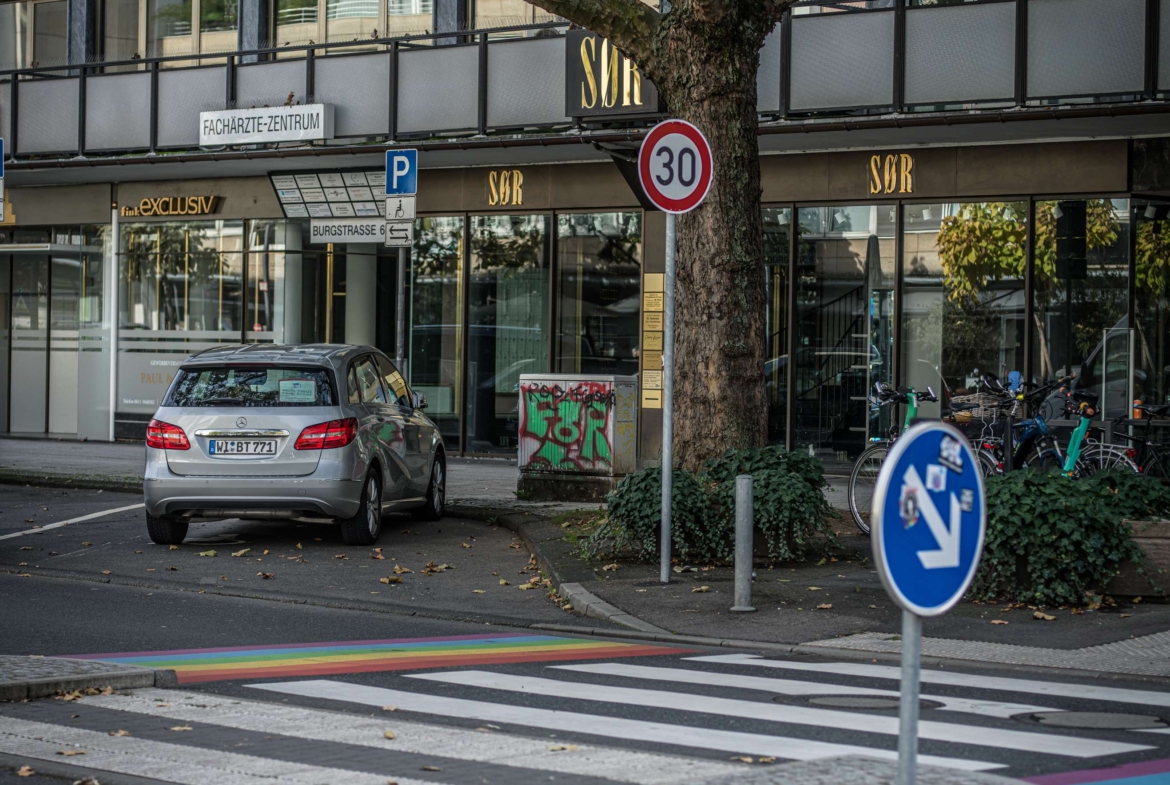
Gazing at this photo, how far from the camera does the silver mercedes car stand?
1234 cm

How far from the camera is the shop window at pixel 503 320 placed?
69.9ft

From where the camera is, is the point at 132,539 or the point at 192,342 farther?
the point at 192,342

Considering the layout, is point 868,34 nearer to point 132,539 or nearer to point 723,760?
point 132,539

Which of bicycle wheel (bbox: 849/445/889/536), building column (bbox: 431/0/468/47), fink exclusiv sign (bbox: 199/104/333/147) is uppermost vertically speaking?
building column (bbox: 431/0/468/47)

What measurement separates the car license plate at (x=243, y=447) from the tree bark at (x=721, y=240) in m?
3.24

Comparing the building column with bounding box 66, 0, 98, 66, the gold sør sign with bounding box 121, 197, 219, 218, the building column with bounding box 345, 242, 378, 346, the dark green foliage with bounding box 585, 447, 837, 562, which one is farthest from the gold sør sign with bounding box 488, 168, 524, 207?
the dark green foliage with bounding box 585, 447, 837, 562

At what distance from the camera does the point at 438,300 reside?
22.1m

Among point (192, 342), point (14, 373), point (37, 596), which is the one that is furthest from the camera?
point (14, 373)

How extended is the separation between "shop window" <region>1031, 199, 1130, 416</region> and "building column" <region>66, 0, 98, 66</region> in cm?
1516

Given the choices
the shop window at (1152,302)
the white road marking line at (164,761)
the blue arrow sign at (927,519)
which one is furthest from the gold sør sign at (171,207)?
the blue arrow sign at (927,519)

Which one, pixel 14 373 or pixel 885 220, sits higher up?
pixel 885 220

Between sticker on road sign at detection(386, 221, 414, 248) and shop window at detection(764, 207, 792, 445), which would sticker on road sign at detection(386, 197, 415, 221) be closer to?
A: sticker on road sign at detection(386, 221, 414, 248)

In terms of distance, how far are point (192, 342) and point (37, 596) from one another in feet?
45.9

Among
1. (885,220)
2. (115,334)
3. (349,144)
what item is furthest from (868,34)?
(115,334)
